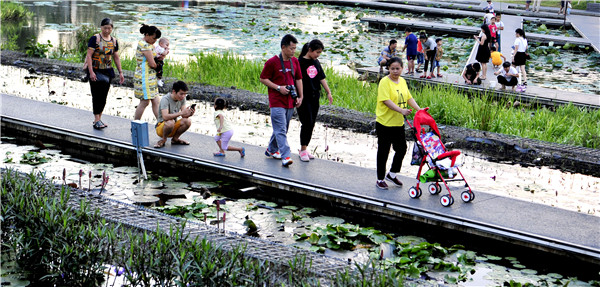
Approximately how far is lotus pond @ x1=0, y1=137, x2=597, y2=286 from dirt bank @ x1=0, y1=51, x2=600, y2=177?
3.80m

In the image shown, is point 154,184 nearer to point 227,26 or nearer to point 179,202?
point 179,202

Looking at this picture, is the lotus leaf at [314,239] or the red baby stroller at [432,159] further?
the red baby stroller at [432,159]

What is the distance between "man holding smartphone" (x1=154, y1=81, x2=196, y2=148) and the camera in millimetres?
9305

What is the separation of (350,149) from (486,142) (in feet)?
6.74

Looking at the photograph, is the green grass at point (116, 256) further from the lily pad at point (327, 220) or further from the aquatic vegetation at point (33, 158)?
the aquatic vegetation at point (33, 158)

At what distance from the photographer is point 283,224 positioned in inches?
297

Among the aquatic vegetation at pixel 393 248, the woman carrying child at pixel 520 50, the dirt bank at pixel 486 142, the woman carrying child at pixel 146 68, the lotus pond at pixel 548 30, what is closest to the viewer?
the aquatic vegetation at pixel 393 248

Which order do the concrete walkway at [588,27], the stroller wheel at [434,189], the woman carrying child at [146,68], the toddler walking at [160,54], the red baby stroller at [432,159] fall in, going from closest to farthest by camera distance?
the red baby stroller at [432,159] < the stroller wheel at [434,189] < the woman carrying child at [146,68] < the toddler walking at [160,54] < the concrete walkway at [588,27]

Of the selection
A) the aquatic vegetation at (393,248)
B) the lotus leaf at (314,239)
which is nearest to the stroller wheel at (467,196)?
the aquatic vegetation at (393,248)

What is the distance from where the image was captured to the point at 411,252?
6758 mm

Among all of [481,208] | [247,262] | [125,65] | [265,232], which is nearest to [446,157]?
[481,208]

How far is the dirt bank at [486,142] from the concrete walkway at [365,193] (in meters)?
1.74

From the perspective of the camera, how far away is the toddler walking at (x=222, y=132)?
9094 millimetres

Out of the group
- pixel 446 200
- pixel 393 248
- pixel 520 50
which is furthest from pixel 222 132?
pixel 520 50
